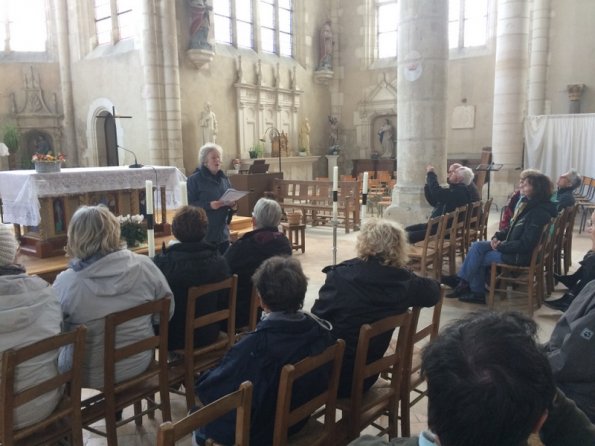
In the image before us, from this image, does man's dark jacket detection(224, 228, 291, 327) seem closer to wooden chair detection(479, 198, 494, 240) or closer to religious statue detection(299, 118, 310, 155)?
wooden chair detection(479, 198, 494, 240)

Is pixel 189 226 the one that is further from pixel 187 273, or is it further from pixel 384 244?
pixel 384 244

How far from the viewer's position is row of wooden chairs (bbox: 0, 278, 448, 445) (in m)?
1.77

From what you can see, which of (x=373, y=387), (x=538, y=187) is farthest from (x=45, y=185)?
(x=538, y=187)

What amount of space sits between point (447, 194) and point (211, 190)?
275cm

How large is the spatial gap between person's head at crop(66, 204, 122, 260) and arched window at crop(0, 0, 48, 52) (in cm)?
1265

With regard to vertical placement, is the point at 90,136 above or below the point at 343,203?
above

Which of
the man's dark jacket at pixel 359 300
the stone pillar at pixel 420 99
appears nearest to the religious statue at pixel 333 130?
the stone pillar at pixel 420 99

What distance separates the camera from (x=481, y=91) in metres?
14.5

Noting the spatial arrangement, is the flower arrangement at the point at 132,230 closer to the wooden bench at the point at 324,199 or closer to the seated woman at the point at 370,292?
the seated woman at the point at 370,292

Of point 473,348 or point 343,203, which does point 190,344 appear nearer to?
point 473,348

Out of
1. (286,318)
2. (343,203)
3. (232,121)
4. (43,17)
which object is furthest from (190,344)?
(43,17)

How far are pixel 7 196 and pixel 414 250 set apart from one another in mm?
3999

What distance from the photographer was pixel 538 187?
14.6 ft

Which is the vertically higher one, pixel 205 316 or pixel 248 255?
pixel 248 255
